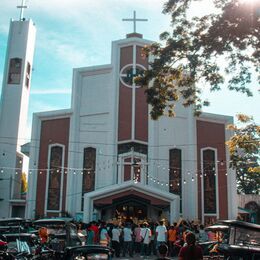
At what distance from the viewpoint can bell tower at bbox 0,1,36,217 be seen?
118ft

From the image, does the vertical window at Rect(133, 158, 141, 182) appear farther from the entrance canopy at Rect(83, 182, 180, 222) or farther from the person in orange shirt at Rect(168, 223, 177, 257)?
the person in orange shirt at Rect(168, 223, 177, 257)

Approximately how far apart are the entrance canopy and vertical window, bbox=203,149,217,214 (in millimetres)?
3418

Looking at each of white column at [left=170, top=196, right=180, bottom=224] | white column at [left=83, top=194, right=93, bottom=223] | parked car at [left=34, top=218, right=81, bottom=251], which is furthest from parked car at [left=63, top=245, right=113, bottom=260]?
white column at [left=170, top=196, right=180, bottom=224]

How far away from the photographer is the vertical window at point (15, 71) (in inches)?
1528

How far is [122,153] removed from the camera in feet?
104

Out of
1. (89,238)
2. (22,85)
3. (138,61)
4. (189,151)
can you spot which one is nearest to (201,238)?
(89,238)

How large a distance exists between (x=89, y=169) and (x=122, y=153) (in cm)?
278

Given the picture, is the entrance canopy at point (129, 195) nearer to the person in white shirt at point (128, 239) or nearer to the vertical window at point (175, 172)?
the vertical window at point (175, 172)

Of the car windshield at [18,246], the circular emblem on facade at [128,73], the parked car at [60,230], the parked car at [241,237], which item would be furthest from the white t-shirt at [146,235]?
the circular emblem on facade at [128,73]

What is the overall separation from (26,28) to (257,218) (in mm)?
28354


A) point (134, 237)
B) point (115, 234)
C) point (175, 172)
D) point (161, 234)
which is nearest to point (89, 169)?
point (175, 172)

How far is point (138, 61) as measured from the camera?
33.6 meters

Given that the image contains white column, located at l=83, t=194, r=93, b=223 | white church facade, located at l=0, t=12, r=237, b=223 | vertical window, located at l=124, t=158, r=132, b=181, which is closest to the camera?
white column, located at l=83, t=194, r=93, b=223

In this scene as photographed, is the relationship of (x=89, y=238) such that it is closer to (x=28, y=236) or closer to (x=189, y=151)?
(x=28, y=236)
